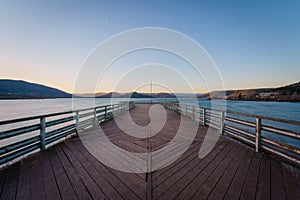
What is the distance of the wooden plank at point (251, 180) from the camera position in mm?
1594

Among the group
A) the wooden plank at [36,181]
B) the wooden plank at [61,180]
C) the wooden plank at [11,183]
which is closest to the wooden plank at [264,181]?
the wooden plank at [61,180]

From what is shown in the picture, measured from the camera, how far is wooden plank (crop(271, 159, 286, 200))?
61.8 inches

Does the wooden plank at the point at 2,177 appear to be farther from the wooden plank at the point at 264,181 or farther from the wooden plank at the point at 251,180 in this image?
the wooden plank at the point at 264,181

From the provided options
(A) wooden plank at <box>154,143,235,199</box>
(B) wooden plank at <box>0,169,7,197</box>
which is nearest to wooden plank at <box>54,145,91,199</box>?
(B) wooden plank at <box>0,169,7,197</box>

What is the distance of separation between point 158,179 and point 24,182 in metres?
1.90

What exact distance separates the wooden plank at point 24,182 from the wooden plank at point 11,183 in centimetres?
4

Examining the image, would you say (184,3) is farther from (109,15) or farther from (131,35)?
(109,15)

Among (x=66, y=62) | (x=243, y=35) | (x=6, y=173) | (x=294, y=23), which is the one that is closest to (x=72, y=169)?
(x=6, y=173)

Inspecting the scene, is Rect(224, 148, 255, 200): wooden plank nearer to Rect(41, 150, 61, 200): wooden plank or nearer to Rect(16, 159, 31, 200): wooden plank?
Rect(41, 150, 61, 200): wooden plank

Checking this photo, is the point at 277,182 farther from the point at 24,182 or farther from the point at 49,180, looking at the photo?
the point at 24,182

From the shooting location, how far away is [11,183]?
5.91 feet

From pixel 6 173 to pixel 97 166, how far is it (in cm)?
136

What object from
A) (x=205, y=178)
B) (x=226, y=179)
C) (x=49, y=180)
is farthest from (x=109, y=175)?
(x=226, y=179)

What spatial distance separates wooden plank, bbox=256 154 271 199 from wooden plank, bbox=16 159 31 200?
9.20 feet
